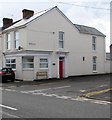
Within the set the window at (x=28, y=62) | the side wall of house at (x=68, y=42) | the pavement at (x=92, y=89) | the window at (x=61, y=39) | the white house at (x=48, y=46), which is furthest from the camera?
the window at (x=61, y=39)

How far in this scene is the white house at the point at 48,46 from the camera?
27.7m

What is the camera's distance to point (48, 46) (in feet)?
95.9

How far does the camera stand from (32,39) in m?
27.8

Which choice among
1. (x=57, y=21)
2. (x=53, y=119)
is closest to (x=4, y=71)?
(x=57, y=21)

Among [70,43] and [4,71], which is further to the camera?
[70,43]

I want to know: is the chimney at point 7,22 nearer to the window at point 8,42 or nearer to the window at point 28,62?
the window at point 8,42

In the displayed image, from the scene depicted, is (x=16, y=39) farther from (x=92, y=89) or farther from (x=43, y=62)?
(x=92, y=89)

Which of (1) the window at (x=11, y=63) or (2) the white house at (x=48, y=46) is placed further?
(1) the window at (x=11, y=63)

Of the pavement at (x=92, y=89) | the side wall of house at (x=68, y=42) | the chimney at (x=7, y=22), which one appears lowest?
the pavement at (x=92, y=89)

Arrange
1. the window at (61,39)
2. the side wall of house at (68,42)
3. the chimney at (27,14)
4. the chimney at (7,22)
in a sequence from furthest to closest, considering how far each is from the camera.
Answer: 1. the chimney at (7,22)
2. the chimney at (27,14)
3. the window at (61,39)
4. the side wall of house at (68,42)

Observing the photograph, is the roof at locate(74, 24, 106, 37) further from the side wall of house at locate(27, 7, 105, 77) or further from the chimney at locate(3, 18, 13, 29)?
the chimney at locate(3, 18, 13, 29)

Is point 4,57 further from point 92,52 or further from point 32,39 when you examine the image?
point 92,52

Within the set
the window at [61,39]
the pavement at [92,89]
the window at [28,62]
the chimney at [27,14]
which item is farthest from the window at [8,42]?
the window at [61,39]

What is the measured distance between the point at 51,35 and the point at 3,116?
70.7 ft
